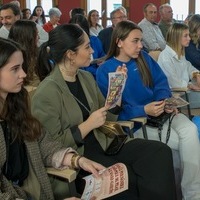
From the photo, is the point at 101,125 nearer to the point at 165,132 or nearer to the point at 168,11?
the point at 165,132

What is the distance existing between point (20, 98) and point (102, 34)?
11.8ft

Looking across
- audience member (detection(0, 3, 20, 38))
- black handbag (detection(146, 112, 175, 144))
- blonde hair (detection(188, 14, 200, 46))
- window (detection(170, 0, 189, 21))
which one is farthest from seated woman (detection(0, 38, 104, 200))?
window (detection(170, 0, 189, 21))

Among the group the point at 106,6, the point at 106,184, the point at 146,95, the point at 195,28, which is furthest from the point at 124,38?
the point at 106,6

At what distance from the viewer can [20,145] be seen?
1628 mm

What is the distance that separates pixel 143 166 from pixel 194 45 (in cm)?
260

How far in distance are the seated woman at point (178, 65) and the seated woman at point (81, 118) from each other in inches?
54.8

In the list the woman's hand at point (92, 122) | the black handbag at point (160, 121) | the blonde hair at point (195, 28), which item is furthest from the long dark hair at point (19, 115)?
the blonde hair at point (195, 28)

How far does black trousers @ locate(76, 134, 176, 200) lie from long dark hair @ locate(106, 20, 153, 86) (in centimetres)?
77

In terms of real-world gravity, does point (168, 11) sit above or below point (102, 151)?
above

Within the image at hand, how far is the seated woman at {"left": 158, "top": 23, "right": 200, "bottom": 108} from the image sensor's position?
136 inches

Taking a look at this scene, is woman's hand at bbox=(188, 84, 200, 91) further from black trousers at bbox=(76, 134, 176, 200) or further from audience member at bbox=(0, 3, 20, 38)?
audience member at bbox=(0, 3, 20, 38)

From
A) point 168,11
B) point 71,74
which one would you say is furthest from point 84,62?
point 168,11

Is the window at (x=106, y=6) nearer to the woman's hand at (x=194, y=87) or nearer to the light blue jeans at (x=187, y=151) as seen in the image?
the woman's hand at (x=194, y=87)

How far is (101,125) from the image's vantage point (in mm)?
2039
